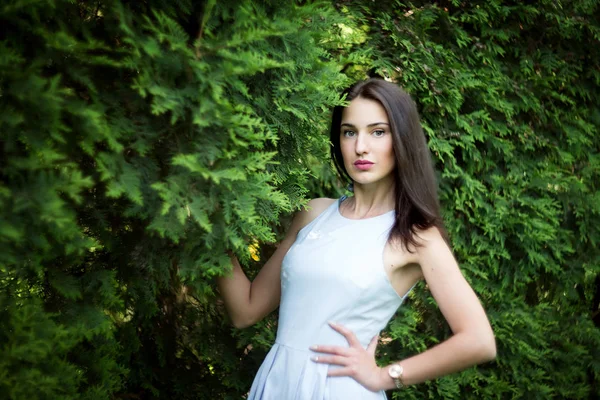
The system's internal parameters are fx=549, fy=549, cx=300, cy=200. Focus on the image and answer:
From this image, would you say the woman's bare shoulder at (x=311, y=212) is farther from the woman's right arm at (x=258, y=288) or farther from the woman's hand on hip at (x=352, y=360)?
the woman's hand on hip at (x=352, y=360)

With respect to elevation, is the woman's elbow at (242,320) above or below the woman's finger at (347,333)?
below

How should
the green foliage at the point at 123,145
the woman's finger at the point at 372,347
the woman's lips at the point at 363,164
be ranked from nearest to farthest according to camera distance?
the green foliage at the point at 123,145, the woman's finger at the point at 372,347, the woman's lips at the point at 363,164

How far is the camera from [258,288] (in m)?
2.63

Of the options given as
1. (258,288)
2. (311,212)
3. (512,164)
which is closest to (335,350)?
(258,288)

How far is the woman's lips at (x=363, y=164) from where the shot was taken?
2.43 metres

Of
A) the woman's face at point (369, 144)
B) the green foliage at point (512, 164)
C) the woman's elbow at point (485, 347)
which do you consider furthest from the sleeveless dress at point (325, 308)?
the green foliage at point (512, 164)

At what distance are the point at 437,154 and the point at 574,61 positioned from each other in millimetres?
1479

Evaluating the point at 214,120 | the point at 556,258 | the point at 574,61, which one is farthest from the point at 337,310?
the point at 574,61

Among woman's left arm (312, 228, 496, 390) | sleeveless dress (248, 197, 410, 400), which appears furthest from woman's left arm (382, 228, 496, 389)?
sleeveless dress (248, 197, 410, 400)

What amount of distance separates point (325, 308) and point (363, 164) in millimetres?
654

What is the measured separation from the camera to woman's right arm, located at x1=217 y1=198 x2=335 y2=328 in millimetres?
2516

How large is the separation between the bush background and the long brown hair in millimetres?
303

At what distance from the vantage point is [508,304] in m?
3.81

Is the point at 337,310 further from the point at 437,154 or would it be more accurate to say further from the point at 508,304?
the point at 508,304
